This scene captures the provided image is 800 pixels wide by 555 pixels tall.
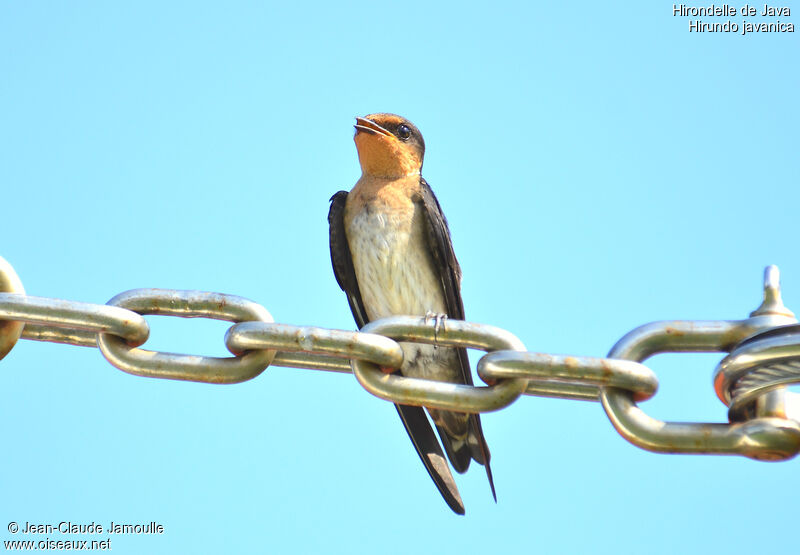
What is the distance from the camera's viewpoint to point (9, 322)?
2338mm

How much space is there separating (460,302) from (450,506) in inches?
76.1

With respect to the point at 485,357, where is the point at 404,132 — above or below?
above

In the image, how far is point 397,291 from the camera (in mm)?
5922

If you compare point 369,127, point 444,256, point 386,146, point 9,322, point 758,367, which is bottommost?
point 758,367

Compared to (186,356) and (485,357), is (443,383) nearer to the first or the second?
(485,357)

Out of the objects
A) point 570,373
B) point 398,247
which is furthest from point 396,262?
point 570,373

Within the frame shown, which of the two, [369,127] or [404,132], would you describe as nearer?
[369,127]

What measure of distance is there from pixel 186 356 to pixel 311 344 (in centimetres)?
28

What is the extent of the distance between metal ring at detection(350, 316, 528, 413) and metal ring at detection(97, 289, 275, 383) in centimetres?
24

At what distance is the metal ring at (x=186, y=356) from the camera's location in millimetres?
2338

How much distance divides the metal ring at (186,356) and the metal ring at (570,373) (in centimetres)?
51

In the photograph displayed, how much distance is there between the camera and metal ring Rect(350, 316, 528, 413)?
7.63 feet

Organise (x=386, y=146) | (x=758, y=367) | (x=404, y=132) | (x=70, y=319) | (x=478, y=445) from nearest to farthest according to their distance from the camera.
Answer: (x=758, y=367) → (x=70, y=319) → (x=478, y=445) → (x=386, y=146) → (x=404, y=132)

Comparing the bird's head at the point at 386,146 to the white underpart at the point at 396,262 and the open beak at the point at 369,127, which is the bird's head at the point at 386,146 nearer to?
the open beak at the point at 369,127
